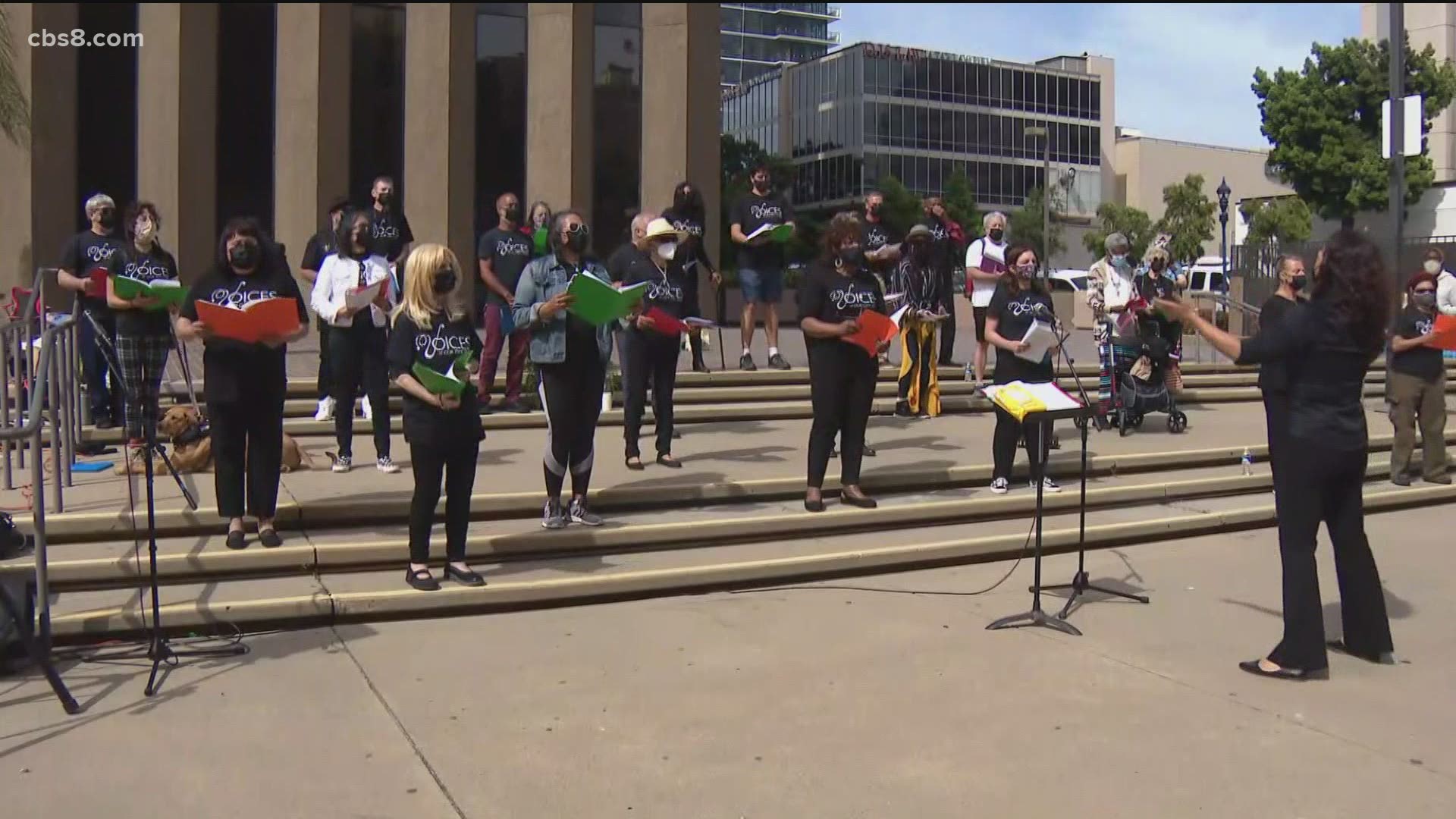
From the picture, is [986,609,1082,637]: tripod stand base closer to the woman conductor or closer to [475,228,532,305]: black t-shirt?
the woman conductor

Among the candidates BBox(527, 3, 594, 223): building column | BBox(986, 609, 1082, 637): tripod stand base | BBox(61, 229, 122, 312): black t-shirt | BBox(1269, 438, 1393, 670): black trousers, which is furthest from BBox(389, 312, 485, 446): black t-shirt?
BBox(527, 3, 594, 223): building column

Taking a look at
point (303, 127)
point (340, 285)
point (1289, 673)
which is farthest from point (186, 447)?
point (303, 127)

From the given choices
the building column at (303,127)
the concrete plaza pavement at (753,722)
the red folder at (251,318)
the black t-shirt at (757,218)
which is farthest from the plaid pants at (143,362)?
the building column at (303,127)

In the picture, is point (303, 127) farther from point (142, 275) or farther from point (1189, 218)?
point (1189, 218)

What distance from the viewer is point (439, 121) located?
67.6 ft

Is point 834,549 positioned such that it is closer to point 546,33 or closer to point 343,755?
point 343,755

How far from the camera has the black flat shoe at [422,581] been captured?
6516 millimetres

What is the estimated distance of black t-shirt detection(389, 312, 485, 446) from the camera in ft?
21.2

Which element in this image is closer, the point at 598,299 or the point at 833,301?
→ the point at 598,299

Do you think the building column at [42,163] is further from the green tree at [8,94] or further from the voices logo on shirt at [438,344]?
the voices logo on shirt at [438,344]

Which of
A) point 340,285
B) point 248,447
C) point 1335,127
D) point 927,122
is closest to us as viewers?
point 248,447

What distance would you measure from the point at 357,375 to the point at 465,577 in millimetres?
2720

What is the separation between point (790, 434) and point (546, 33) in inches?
491

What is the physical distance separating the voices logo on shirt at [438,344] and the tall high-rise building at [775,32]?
9390 cm
